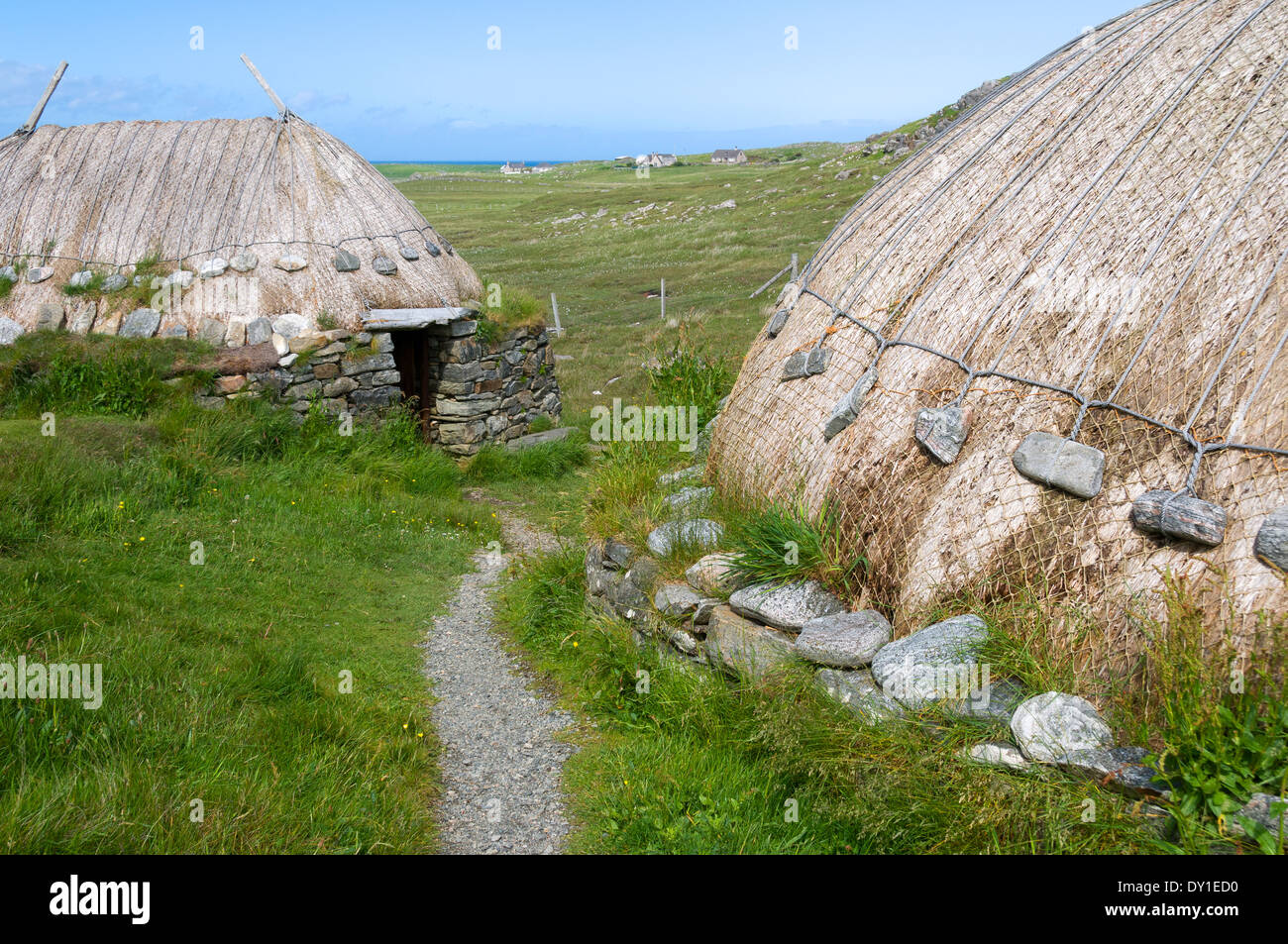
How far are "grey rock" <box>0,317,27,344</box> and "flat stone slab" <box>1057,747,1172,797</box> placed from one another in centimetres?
1194

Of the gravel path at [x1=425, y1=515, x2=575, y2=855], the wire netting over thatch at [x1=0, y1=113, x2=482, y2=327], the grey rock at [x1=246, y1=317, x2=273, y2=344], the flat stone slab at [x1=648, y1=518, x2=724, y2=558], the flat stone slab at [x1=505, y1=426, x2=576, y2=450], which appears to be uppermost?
the wire netting over thatch at [x1=0, y1=113, x2=482, y2=327]

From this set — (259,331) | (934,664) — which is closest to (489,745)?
(934,664)

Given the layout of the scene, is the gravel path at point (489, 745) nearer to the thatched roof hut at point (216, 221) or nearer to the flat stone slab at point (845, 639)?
the flat stone slab at point (845, 639)

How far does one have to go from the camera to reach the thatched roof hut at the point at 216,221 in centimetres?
1133

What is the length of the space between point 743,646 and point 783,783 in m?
0.87

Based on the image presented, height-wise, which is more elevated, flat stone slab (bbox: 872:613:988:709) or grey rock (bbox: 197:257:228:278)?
grey rock (bbox: 197:257:228:278)

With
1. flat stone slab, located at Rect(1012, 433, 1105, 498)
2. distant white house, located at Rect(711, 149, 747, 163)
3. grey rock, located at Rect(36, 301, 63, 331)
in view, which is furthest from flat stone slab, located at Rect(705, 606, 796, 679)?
distant white house, located at Rect(711, 149, 747, 163)

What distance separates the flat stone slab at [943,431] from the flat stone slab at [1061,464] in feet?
1.17

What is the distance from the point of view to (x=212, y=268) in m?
11.2

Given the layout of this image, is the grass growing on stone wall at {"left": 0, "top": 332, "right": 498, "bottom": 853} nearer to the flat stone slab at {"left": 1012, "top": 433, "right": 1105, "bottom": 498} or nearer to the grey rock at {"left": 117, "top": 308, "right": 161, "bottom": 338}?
the grey rock at {"left": 117, "top": 308, "right": 161, "bottom": 338}

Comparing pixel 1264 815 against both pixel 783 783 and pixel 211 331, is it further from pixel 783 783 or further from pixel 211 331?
pixel 211 331

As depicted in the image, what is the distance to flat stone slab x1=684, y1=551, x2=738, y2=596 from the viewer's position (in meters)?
5.56
